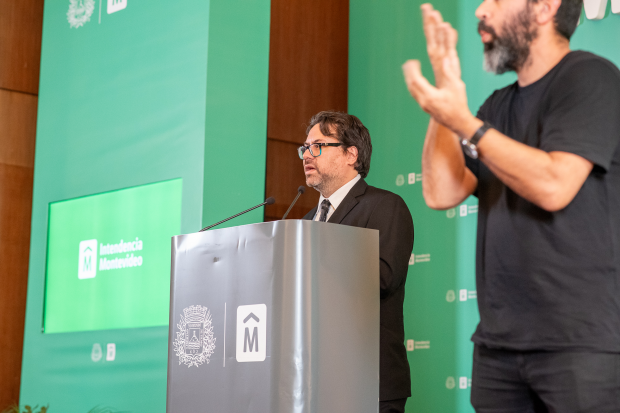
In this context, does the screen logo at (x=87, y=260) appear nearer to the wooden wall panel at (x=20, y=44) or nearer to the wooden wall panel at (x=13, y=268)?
the wooden wall panel at (x=13, y=268)

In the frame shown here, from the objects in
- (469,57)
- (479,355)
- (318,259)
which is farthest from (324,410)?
(469,57)

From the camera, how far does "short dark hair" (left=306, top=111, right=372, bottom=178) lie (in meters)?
3.12

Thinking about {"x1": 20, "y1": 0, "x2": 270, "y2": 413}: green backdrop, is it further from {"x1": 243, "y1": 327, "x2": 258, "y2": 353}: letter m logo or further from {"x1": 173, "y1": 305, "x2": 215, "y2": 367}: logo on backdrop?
{"x1": 243, "y1": 327, "x2": 258, "y2": 353}: letter m logo

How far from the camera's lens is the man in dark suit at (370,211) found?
8.26 feet

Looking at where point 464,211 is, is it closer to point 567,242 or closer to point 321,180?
point 321,180

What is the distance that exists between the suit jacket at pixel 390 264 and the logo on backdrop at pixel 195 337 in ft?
2.38

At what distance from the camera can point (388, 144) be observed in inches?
169

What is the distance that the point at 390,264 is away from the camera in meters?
2.56

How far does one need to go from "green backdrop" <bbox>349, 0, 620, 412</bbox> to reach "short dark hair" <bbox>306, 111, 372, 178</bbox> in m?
0.81

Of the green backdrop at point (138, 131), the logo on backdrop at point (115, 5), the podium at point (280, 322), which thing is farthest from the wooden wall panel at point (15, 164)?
the podium at point (280, 322)

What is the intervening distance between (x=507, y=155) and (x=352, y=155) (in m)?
1.84

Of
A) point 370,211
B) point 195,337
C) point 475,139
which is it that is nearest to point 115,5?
point 370,211

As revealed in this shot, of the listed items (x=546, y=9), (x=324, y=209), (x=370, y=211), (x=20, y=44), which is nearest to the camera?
(x=546, y=9)

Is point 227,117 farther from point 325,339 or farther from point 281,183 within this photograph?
point 325,339
